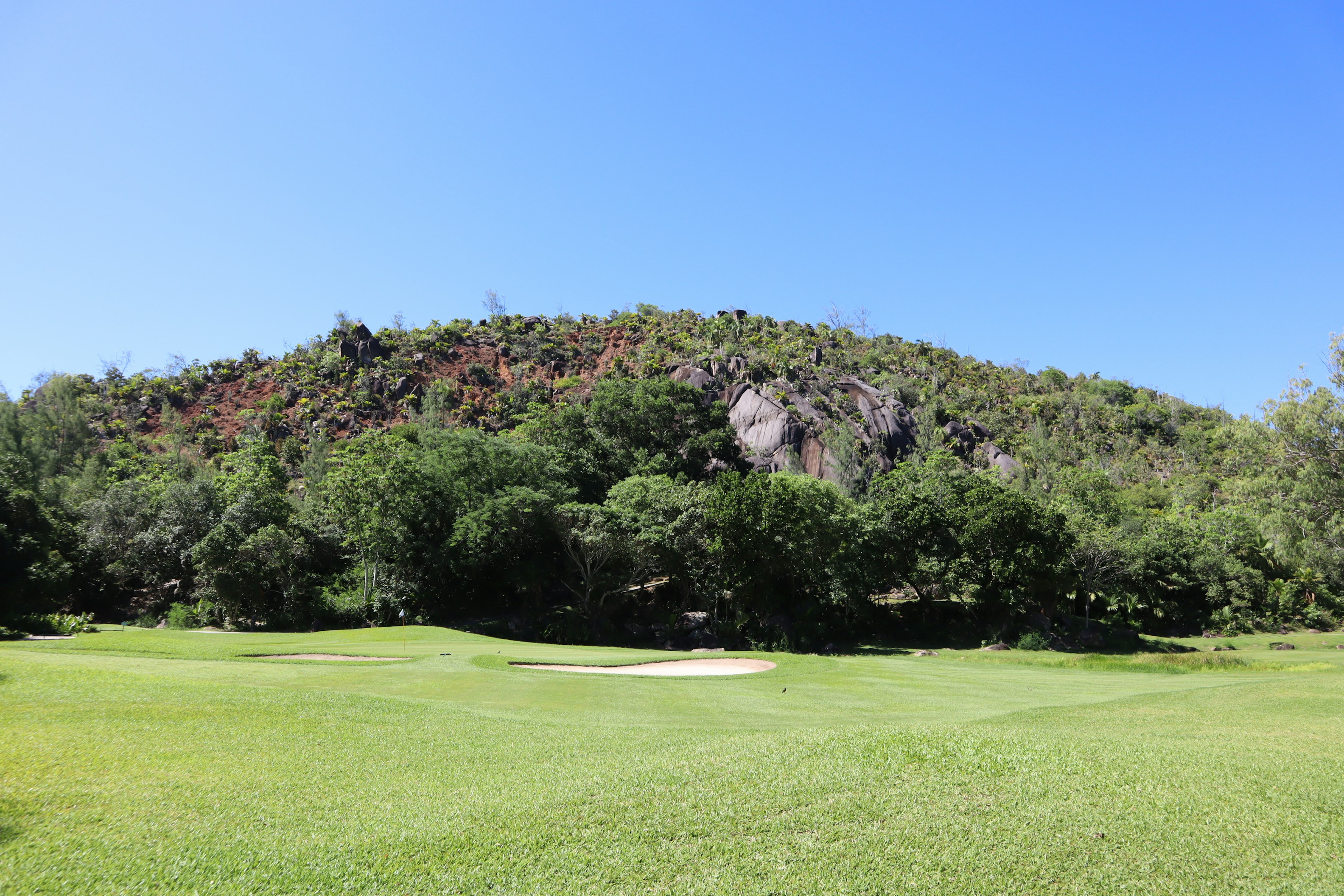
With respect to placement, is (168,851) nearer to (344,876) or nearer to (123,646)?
(344,876)

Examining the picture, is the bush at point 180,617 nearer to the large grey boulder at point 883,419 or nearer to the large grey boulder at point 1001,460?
the large grey boulder at point 883,419

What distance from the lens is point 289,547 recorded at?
43656 mm

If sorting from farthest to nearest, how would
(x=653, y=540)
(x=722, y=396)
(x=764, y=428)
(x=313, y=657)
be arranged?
(x=722, y=396) → (x=764, y=428) → (x=653, y=540) → (x=313, y=657)

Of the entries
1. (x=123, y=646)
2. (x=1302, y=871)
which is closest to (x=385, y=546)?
(x=123, y=646)

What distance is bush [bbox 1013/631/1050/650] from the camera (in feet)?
133

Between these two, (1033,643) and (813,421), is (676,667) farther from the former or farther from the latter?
(813,421)

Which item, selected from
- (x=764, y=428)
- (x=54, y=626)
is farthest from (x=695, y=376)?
(x=54, y=626)

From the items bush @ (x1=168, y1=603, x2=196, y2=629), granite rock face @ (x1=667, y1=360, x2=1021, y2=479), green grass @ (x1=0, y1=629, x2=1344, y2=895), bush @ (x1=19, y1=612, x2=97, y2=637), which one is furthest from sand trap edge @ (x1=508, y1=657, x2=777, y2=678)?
granite rock face @ (x1=667, y1=360, x2=1021, y2=479)

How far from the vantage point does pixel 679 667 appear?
87.4 ft

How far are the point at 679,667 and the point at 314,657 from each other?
12.8 metres

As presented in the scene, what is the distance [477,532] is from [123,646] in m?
20.7

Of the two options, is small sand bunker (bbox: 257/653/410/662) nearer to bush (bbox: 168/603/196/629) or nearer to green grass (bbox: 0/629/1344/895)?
green grass (bbox: 0/629/1344/895)

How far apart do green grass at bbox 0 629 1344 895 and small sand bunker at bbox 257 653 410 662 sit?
293 inches

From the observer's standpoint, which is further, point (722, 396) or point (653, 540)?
point (722, 396)
